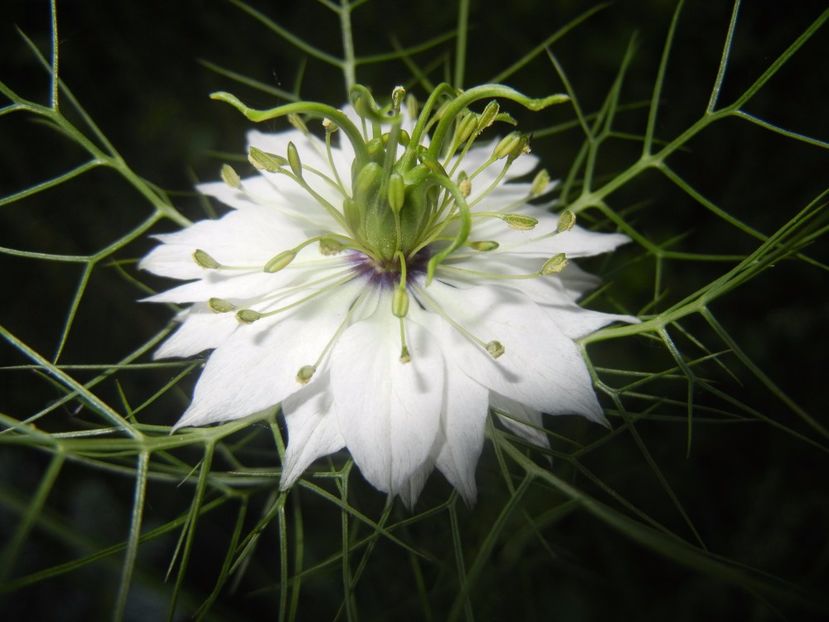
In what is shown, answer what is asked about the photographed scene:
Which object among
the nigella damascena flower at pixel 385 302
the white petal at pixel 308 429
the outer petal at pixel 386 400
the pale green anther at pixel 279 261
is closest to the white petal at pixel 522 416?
the nigella damascena flower at pixel 385 302

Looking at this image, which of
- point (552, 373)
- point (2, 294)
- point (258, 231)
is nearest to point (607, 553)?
point (552, 373)

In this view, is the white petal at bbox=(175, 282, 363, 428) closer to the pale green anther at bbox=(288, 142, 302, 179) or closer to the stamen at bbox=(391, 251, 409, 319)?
the stamen at bbox=(391, 251, 409, 319)

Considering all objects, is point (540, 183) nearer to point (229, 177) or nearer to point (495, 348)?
point (495, 348)

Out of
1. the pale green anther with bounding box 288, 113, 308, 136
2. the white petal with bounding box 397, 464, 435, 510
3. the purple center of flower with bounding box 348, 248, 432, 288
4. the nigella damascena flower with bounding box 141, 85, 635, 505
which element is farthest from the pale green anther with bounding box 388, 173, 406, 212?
the white petal with bounding box 397, 464, 435, 510

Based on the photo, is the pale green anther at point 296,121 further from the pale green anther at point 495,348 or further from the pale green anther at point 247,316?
the pale green anther at point 495,348

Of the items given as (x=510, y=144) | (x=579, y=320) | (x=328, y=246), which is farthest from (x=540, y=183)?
(x=328, y=246)

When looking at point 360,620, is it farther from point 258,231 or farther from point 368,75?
point 368,75
